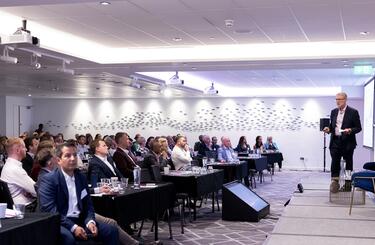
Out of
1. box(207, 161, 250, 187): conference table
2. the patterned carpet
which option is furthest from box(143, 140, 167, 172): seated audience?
box(207, 161, 250, 187): conference table

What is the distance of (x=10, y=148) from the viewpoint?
18.0 ft

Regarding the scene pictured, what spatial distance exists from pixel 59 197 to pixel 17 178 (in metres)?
1.14

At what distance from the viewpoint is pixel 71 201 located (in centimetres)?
458

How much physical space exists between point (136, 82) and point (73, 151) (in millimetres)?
10490

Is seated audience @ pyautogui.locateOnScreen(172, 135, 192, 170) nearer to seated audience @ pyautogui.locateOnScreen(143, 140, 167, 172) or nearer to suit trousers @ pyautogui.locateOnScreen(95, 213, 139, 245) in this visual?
seated audience @ pyautogui.locateOnScreen(143, 140, 167, 172)

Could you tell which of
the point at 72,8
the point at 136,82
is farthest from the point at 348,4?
the point at 136,82

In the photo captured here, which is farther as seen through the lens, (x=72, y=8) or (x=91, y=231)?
(x=72, y=8)

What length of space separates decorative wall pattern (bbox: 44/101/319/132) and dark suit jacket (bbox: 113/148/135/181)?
45.4 ft

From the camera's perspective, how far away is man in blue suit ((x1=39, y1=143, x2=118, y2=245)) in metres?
4.41

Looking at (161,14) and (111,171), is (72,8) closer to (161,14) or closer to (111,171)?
(161,14)

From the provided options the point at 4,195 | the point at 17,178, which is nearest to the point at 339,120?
the point at 17,178

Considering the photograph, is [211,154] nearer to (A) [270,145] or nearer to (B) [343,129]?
(A) [270,145]

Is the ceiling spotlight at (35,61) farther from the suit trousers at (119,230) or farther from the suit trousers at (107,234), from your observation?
the suit trousers at (107,234)

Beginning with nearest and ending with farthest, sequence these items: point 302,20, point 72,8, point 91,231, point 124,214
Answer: point 91,231 → point 124,214 → point 72,8 → point 302,20
